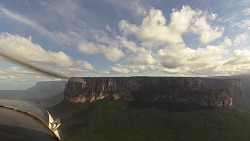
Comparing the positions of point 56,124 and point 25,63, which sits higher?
point 25,63

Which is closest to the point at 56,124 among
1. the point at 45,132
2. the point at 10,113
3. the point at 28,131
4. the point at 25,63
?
the point at 45,132

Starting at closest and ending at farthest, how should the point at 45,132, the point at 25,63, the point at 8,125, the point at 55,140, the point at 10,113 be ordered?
the point at 25,63 < the point at 55,140 < the point at 45,132 < the point at 8,125 < the point at 10,113

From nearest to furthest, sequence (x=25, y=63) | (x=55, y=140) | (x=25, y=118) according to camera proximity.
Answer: (x=25, y=63) < (x=55, y=140) < (x=25, y=118)

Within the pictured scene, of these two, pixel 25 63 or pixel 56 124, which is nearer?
pixel 25 63

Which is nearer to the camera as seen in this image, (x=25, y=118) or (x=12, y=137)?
(x=12, y=137)

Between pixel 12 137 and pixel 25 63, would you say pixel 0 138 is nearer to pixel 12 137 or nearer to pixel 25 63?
pixel 12 137

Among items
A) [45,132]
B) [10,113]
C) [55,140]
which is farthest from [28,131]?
[10,113]

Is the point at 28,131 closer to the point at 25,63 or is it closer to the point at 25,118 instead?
the point at 25,118

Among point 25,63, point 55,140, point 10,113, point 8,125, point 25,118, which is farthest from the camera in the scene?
point 10,113

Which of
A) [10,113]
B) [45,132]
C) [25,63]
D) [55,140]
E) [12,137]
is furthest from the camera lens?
[10,113]
